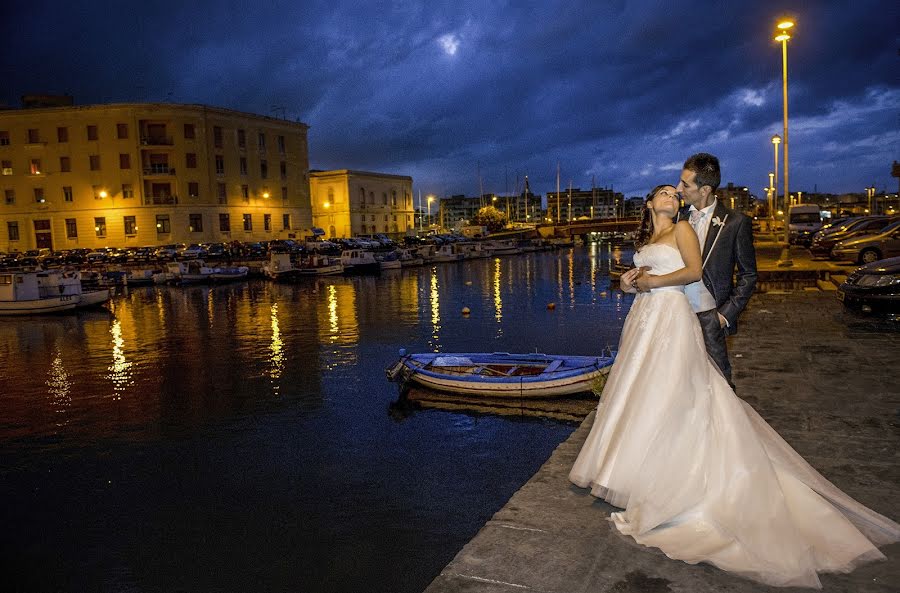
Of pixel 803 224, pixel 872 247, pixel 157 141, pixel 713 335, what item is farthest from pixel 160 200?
pixel 713 335

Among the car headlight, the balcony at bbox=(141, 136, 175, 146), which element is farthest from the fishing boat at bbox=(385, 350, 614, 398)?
the balcony at bbox=(141, 136, 175, 146)

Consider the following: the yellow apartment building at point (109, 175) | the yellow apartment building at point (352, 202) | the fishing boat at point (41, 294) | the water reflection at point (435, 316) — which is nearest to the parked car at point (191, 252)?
the yellow apartment building at point (109, 175)

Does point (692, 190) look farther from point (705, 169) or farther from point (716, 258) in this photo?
point (716, 258)

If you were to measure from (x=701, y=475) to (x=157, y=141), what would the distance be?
6918 cm

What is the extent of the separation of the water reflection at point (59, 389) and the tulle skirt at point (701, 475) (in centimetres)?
1308

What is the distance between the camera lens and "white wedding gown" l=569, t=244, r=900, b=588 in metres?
3.78

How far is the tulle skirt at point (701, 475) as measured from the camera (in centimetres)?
378

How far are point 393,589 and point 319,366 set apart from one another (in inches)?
448

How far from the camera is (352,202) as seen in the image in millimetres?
90312

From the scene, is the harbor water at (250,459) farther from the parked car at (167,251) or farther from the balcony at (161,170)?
the balcony at (161,170)

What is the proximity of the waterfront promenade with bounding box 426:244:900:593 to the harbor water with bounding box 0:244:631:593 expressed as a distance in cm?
263

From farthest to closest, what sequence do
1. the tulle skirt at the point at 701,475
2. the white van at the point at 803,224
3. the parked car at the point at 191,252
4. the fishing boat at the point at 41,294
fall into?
the parked car at the point at 191,252 < the white van at the point at 803,224 < the fishing boat at the point at 41,294 < the tulle skirt at the point at 701,475

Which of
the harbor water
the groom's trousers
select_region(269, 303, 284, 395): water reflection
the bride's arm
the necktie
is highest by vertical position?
the necktie

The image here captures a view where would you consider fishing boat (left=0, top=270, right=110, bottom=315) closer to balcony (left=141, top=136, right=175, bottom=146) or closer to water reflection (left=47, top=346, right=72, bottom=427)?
water reflection (left=47, top=346, right=72, bottom=427)
